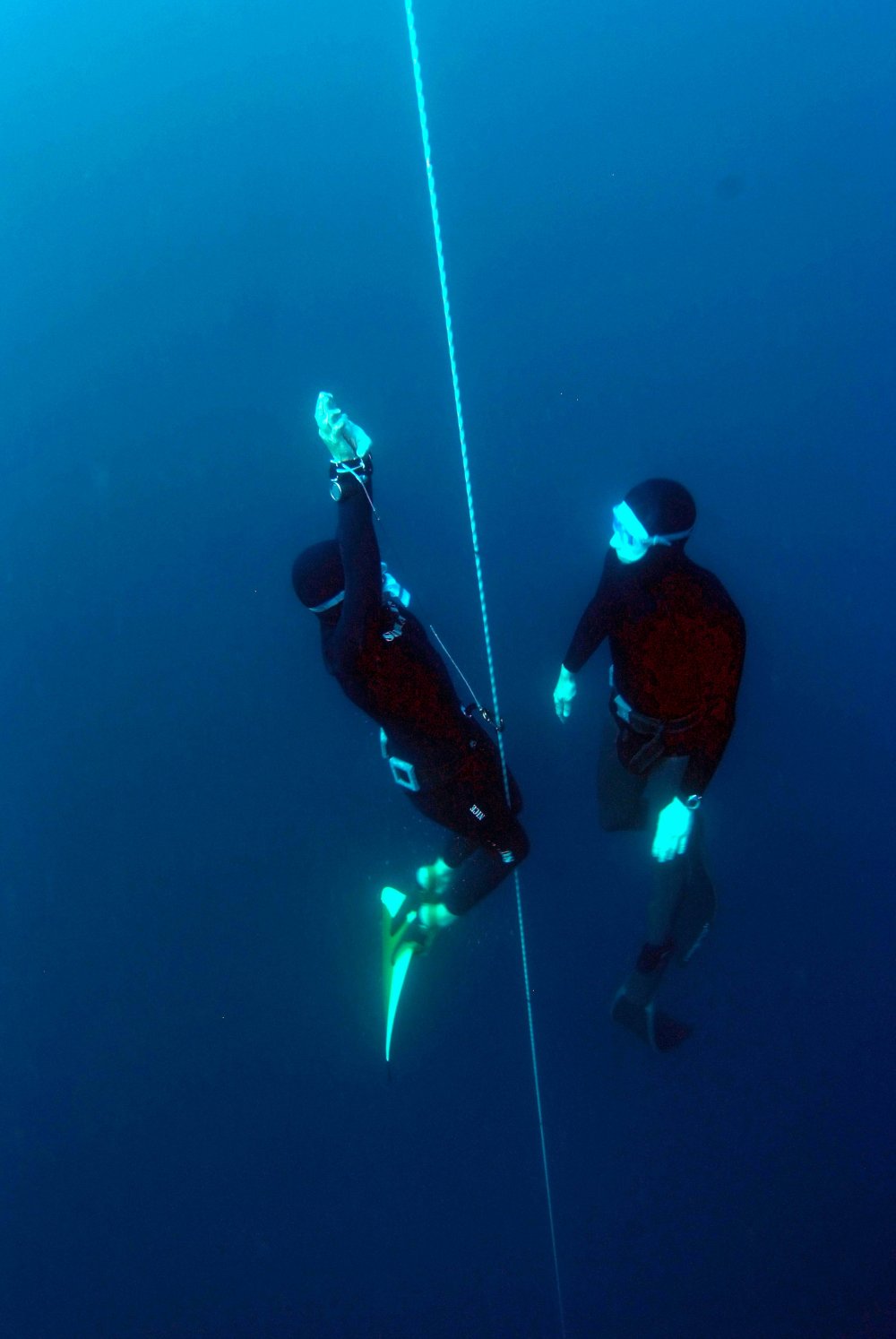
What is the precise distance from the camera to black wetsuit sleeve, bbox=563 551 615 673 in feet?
8.24

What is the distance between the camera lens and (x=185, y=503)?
308 centimetres

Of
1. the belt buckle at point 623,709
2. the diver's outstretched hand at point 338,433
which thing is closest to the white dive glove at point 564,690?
the belt buckle at point 623,709

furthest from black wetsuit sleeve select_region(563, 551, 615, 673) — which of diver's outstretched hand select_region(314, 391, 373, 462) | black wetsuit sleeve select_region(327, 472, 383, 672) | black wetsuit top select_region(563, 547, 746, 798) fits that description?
diver's outstretched hand select_region(314, 391, 373, 462)

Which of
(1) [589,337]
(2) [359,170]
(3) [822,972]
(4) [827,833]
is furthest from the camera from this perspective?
(3) [822,972]

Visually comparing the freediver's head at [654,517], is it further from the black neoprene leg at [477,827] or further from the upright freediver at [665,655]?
the black neoprene leg at [477,827]

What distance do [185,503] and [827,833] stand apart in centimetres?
363

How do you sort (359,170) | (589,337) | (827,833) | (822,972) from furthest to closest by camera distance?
(822,972) → (827,833) → (589,337) → (359,170)

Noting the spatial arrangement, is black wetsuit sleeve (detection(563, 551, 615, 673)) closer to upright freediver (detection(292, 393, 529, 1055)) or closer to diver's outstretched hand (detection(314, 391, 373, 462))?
upright freediver (detection(292, 393, 529, 1055))

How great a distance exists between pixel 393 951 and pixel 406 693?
1722 mm

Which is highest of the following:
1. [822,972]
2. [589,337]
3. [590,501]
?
[589,337]

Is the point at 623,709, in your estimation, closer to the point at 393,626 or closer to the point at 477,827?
the point at 477,827

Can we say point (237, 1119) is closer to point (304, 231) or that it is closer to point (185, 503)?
point (185, 503)

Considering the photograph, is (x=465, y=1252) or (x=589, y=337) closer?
(x=589, y=337)

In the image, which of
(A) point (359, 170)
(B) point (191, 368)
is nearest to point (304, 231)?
(A) point (359, 170)
